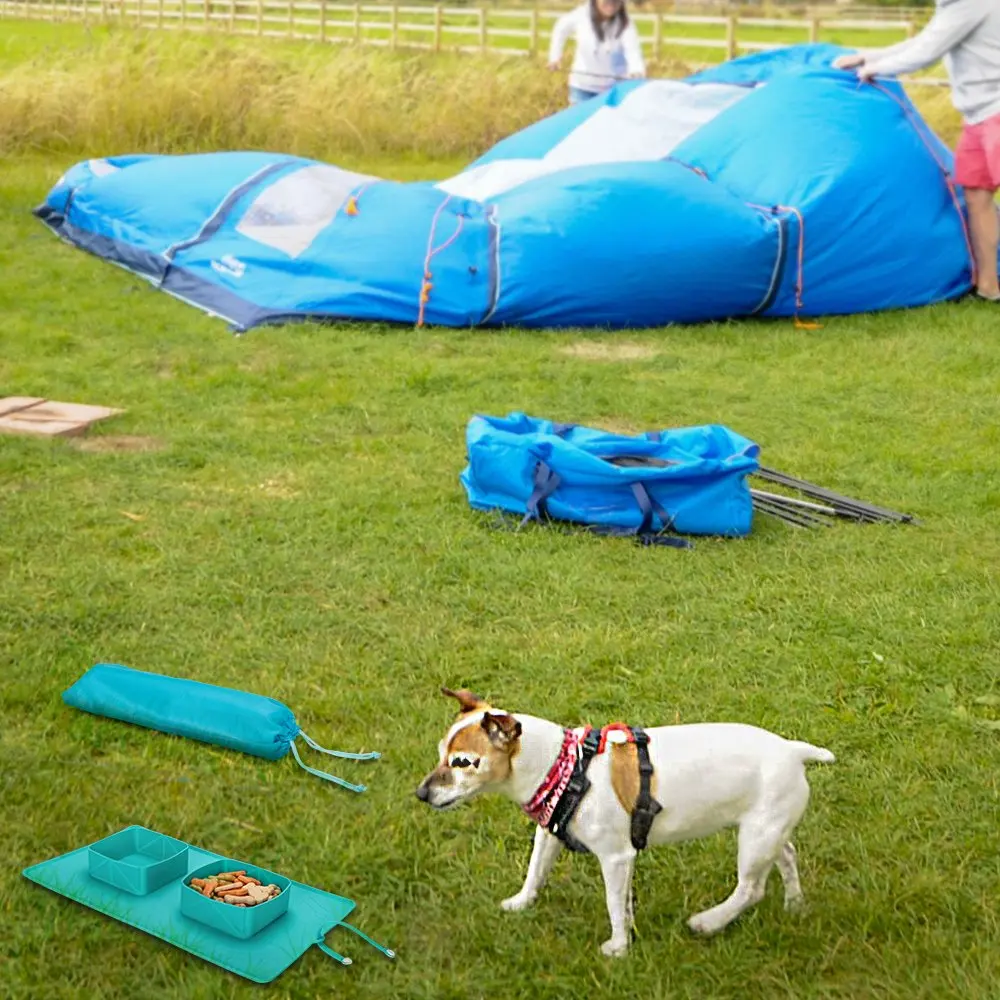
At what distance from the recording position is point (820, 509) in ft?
16.1

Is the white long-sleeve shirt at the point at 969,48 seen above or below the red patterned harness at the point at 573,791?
above

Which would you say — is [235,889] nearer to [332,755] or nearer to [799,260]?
[332,755]

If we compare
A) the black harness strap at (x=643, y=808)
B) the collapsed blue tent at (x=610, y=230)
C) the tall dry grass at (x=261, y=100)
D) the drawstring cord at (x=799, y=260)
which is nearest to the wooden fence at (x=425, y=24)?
the tall dry grass at (x=261, y=100)

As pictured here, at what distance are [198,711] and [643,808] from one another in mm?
1314

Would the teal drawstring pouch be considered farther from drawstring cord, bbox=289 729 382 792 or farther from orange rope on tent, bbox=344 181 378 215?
orange rope on tent, bbox=344 181 378 215

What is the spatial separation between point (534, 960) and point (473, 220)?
573 centimetres

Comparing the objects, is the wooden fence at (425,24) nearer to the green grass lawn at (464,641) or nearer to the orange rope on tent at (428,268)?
the orange rope on tent at (428,268)

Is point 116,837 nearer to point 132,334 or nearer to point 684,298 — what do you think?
point 132,334

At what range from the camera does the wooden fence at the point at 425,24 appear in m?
16.0

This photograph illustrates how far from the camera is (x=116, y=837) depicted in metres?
2.79

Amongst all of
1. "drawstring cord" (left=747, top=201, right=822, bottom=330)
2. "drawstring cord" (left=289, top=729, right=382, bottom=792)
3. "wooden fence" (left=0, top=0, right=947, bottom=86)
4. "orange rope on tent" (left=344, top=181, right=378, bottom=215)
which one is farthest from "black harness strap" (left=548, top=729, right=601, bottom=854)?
"wooden fence" (left=0, top=0, right=947, bottom=86)

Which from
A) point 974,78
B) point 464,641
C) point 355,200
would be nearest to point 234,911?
point 464,641

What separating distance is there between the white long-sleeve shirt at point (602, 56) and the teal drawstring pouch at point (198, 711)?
870cm

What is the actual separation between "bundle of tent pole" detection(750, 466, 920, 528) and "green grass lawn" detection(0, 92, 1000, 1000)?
0.13 meters
